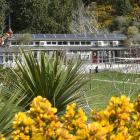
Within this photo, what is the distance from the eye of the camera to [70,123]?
2777 millimetres

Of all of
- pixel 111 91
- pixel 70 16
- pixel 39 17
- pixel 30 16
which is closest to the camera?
pixel 111 91

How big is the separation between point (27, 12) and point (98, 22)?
18389mm

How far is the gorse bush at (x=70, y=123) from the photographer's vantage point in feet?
8.45

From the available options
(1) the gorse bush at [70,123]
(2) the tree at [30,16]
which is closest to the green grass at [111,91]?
(1) the gorse bush at [70,123]

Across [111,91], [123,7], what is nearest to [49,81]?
[111,91]

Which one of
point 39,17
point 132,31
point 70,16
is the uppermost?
point 39,17

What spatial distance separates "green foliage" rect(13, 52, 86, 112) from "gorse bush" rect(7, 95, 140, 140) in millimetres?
2969

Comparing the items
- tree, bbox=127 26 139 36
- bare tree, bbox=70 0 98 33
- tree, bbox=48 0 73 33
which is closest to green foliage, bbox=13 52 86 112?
tree, bbox=127 26 139 36

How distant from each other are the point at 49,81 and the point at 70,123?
3136mm

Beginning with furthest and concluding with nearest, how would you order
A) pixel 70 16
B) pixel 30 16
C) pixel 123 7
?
pixel 123 7 < pixel 70 16 < pixel 30 16

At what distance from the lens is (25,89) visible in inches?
228

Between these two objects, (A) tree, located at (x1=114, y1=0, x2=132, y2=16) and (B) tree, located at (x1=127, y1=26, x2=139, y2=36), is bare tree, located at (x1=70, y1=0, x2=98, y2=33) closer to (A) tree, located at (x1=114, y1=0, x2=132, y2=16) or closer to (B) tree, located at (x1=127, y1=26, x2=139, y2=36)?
(A) tree, located at (x1=114, y1=0, x2=132, y2=16)

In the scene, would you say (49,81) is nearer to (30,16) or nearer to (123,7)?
(30,16)

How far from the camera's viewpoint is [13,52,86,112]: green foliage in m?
5.84
